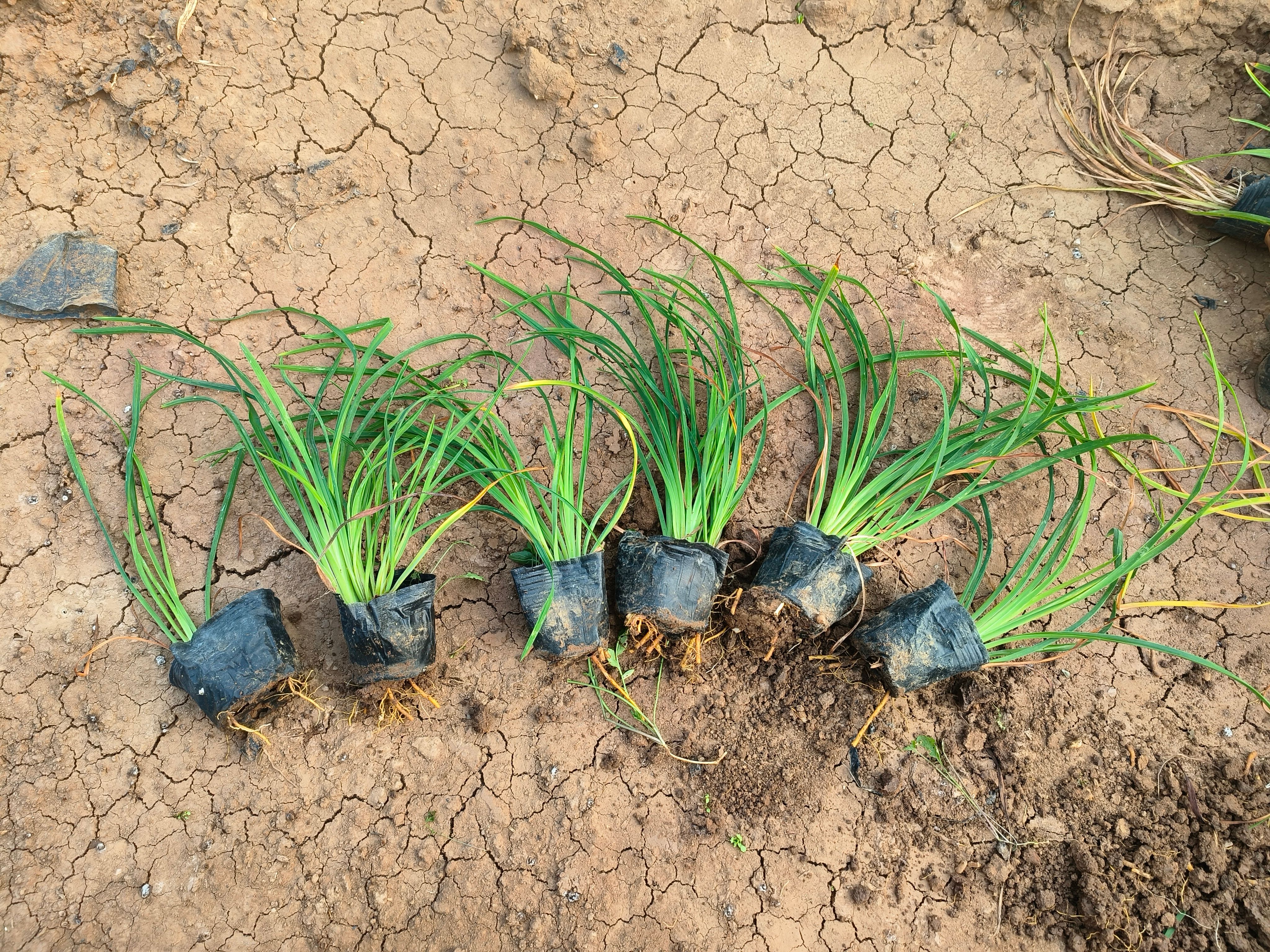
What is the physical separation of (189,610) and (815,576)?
1.91 m

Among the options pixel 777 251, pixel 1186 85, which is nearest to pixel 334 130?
pixel 777 251

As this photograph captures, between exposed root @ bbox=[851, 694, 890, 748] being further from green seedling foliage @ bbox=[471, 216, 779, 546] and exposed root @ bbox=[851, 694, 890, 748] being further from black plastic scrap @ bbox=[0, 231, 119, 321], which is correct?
black plastic scrap @ bbox=[0, 231, 119, 321]

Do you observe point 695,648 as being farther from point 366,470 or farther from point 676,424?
point 366,470

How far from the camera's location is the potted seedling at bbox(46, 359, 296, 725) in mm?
2109

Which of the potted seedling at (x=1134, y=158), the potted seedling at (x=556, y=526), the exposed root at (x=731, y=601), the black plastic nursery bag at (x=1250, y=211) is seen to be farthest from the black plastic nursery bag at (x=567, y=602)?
the black plastic nursery bag at (x=1250, y=211)

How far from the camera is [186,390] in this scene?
7.93ft

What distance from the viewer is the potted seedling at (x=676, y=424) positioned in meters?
2.19

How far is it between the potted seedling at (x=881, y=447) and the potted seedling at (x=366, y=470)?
1005 millimetres

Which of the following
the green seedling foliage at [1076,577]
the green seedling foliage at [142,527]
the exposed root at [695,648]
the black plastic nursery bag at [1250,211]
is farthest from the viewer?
the black plastic nursery bag at [1250,211]

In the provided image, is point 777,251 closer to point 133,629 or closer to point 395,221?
point 395,221

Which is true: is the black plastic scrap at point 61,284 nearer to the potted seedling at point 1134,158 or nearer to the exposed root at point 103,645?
the exposed root at point 103,645

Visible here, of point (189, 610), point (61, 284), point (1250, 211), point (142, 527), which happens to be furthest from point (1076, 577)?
point (61, 284)

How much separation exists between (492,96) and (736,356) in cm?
127

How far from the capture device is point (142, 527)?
2.28m
